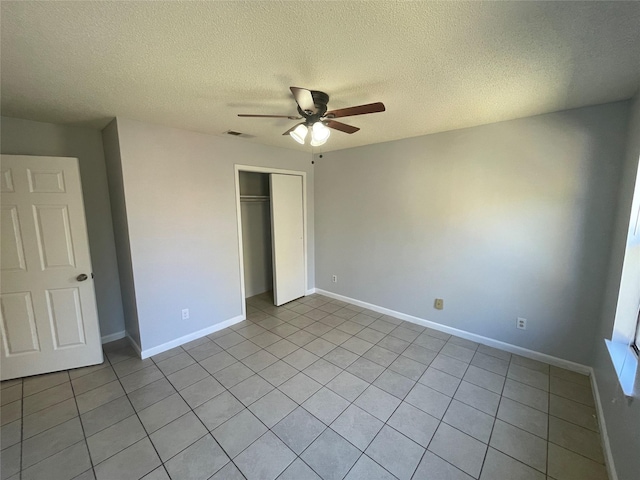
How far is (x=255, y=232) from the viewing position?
4.34 m

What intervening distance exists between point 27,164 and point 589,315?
509cm

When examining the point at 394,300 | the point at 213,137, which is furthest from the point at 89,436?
the point at 394,300

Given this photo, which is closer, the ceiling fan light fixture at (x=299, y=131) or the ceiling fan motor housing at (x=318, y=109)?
the ceiling fan motor housing at (x=318, y=109)

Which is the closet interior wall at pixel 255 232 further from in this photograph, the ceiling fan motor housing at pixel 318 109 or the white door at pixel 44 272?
the ceiling fan motor housing at pixel 318 109

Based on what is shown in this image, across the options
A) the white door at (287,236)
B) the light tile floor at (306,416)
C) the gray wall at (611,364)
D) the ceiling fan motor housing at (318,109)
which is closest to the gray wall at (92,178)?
the light tile floor at (306,416)

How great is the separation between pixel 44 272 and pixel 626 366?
448 centimetres

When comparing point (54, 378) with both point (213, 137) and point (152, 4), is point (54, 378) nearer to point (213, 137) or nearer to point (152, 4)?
point (213, 137)

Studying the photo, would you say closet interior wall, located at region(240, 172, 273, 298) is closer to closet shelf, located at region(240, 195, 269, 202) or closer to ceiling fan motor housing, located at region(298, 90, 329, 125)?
closet shelf, located at region(240, 195, 269, 202)

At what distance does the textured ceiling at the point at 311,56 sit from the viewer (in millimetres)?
1079

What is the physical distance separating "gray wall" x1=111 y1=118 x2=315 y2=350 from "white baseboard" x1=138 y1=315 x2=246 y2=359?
4 centimetres

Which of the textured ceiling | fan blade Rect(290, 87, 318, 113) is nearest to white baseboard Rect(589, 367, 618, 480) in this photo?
the textured ceiling

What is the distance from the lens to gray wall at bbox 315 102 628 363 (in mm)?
2172

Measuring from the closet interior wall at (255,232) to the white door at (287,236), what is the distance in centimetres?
48

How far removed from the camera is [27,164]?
2.18 meters
